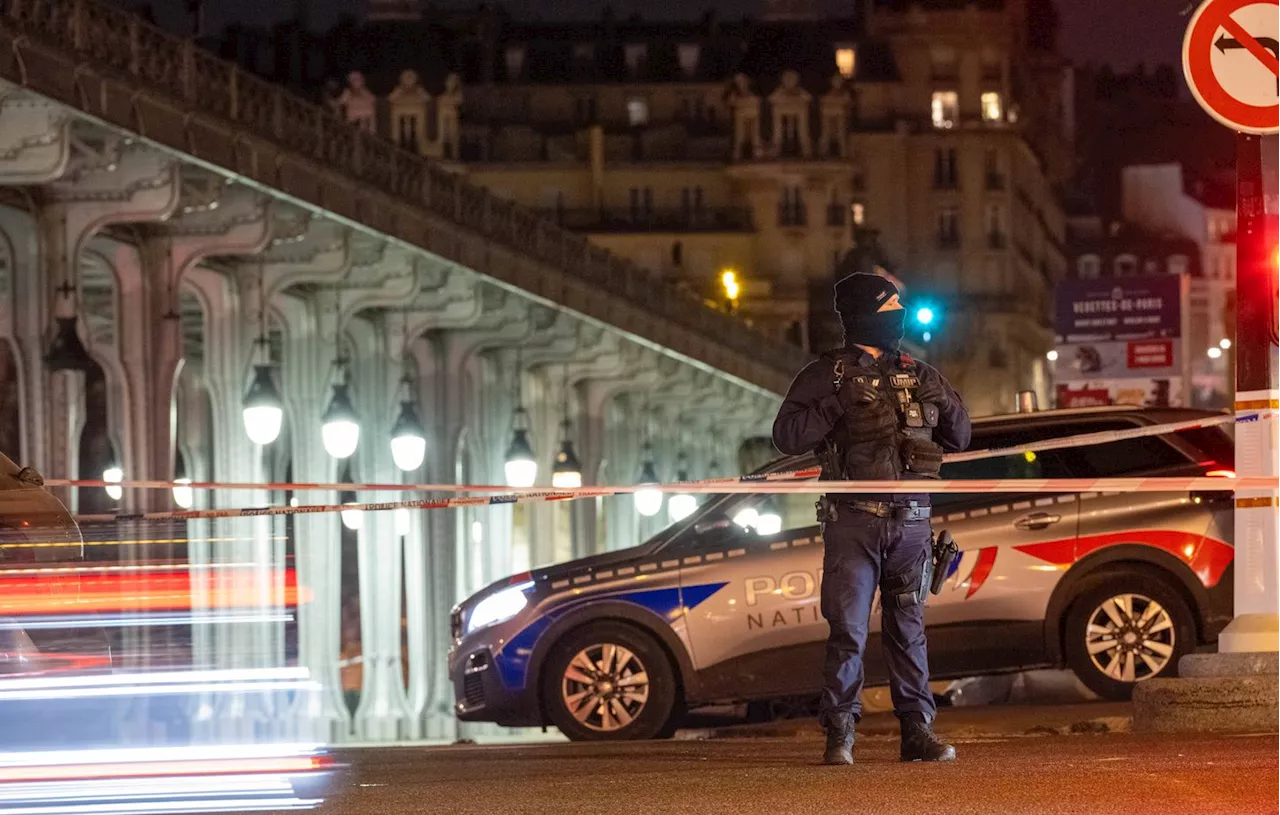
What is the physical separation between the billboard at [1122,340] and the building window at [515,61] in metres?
77.4

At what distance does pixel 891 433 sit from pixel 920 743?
1.22m

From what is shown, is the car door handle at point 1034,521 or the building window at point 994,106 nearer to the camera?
the car door handle at point 1034,521

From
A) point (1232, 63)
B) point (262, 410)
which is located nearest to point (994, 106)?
point (262, 410)

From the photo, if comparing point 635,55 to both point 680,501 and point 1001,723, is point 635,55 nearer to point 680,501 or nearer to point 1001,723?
point 680,501

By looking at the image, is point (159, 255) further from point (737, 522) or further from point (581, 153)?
point (581, 153)

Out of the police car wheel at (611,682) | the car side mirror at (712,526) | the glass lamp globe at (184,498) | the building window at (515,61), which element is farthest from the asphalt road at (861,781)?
the building window at (515,61)

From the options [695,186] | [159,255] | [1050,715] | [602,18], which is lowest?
[1050,715]

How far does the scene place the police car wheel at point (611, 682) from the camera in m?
15.0

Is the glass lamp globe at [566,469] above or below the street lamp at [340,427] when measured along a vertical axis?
below

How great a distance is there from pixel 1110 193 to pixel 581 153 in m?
69.8

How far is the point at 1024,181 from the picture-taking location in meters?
131

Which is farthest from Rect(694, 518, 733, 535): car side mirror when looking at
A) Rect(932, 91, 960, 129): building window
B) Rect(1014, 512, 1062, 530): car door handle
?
Rect(932, 91, 960, 129): building window

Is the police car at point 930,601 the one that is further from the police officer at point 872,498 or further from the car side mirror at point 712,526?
the police officer at point 872,498

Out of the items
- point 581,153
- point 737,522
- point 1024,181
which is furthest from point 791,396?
point 1024,181
